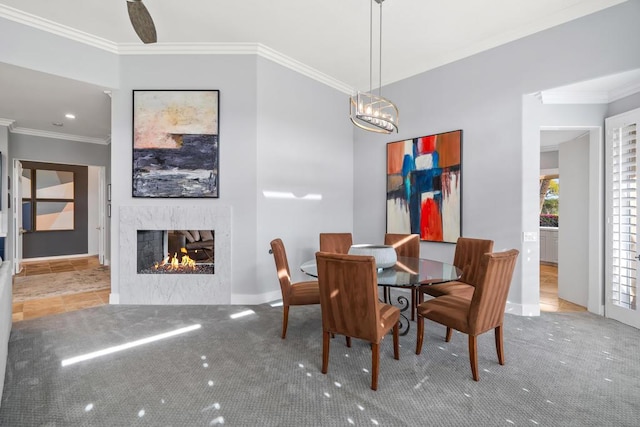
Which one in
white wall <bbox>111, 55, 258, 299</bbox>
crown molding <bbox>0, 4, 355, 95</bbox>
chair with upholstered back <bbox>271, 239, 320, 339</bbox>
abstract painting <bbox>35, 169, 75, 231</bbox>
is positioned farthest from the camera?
abstract painting <bbox>35, 169, 75, 231</bbox>

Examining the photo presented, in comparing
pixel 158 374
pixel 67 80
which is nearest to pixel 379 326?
pixel 158 374

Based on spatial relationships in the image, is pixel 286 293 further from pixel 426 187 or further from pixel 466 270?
pixel 426 187

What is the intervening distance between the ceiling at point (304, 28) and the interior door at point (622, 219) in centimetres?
127

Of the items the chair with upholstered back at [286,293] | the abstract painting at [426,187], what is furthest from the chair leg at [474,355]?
the abstract painting at [426,187]

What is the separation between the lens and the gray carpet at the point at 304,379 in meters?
1.83

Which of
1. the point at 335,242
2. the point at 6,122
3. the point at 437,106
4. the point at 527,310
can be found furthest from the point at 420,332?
the point at 6,122

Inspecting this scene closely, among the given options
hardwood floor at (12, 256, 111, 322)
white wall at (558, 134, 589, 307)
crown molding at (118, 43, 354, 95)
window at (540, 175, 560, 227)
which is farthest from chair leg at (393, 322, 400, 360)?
window at (540, 175, 560, 227)

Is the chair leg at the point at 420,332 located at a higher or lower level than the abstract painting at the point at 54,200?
lower

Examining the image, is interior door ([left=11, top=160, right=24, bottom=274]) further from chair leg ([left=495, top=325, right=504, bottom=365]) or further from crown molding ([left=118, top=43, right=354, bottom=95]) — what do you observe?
chair leg ([left=495, top=325, right=504, bottom=365])

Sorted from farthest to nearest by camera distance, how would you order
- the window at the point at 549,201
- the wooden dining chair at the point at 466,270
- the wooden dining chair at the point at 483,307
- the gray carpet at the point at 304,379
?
1. the window at the point at 549,201
2. the wooden dining chair at the point at 466,270
3. the wooden dining chair at the point at 483,307
4. the gray carpet at the point at 304,379

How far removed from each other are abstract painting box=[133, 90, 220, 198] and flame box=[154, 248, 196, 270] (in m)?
0.90

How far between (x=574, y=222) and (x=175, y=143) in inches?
202

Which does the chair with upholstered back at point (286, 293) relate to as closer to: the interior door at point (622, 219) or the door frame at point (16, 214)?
the interior door at point (622, 219)

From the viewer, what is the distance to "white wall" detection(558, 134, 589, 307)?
12.7 feet
